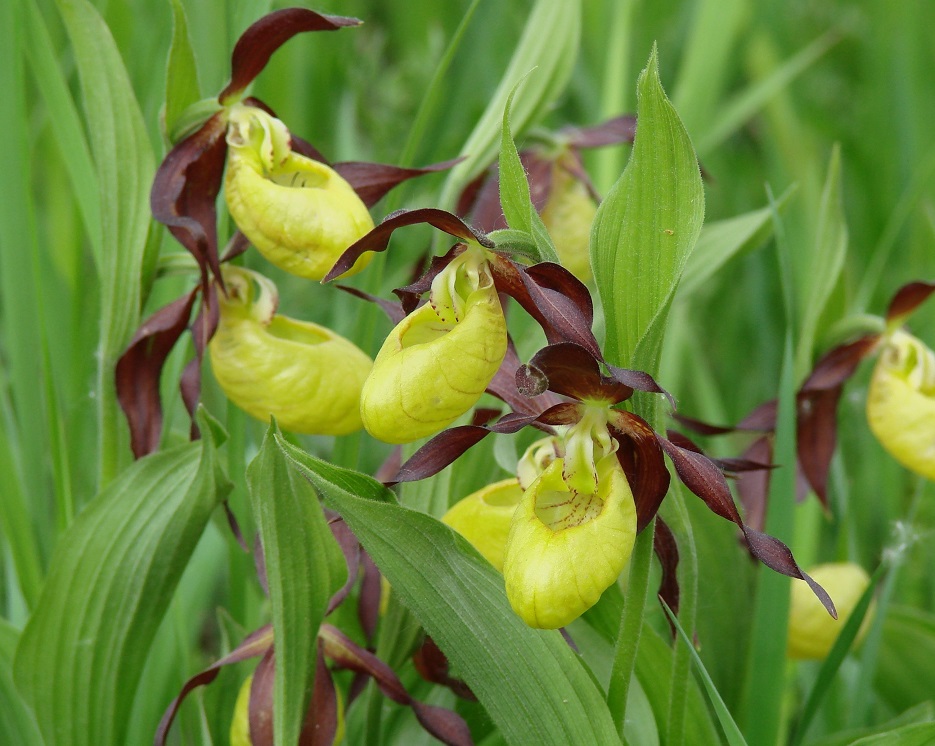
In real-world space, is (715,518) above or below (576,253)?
below

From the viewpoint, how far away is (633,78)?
2.88 m

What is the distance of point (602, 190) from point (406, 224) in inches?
54.9

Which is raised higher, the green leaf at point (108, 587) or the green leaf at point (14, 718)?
the green leaf at point (108, 587)

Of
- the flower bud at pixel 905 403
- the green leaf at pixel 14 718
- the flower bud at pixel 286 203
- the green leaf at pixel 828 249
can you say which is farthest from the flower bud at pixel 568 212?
the green leaf at pixel 14 718

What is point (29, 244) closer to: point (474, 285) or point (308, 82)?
point (474, 285)

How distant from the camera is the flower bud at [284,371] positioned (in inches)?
55.2

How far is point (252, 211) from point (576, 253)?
0.91m

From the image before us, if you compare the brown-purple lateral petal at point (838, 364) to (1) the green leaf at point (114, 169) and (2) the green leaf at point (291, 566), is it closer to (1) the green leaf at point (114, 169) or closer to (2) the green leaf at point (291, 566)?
(2) the green leaf at point (291, 566)

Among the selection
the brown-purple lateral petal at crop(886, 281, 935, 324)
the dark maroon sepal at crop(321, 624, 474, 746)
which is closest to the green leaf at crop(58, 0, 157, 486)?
the dark maroon sepal at crop(321, 624, 474, 746)

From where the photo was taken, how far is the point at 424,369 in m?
0.98

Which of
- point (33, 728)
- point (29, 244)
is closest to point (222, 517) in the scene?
point (33, 728)

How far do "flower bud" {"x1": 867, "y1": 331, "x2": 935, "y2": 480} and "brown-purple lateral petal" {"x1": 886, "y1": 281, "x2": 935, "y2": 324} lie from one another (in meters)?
0.04

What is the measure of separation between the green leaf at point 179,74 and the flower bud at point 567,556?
0.78m

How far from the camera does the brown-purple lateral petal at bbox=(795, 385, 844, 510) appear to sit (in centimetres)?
183
